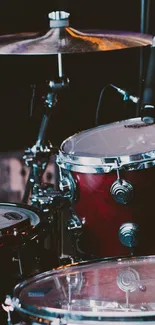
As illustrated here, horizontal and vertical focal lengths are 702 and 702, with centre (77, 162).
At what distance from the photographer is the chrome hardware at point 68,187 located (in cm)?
207

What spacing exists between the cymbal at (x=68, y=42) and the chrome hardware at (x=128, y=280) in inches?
36.0

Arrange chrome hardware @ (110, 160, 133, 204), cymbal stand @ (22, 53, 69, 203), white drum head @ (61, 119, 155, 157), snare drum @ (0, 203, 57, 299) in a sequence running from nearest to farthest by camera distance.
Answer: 1. snare drum @ (0, 203, 57, 299)
2. chrome hardware @ (110, 160, 133, 204)
3. white drum head @ (61, 119, 155, 157)
4. cymbal stand @ (22, 53, 69, 203)

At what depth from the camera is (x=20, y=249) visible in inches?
68.4

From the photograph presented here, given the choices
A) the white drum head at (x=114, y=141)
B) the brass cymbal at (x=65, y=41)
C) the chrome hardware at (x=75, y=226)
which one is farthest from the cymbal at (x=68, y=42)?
the chrome hardware at (x=75, y=226)

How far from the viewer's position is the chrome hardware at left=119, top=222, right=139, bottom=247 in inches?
78.2

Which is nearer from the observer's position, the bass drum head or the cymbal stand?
the bass drum head

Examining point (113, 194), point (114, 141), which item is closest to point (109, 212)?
point (113, 194)

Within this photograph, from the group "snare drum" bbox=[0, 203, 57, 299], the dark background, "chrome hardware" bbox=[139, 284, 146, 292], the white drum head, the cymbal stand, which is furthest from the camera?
the dark background

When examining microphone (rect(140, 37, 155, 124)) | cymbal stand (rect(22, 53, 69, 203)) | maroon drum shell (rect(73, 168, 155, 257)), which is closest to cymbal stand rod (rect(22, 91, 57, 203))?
cymbal stand (rect(22, 53, 69, 203))

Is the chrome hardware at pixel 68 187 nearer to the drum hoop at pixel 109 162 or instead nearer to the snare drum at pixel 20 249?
the drum hoop at pixel 109 162

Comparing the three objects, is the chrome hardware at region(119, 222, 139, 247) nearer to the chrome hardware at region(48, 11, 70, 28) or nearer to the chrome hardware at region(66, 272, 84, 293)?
the chrome hardware at region(66, 272, 84, 293)

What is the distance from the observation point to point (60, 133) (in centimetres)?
322

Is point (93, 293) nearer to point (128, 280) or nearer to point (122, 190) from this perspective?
point (128, 280)

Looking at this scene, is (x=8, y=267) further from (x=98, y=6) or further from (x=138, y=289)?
(x=98, y=6)
